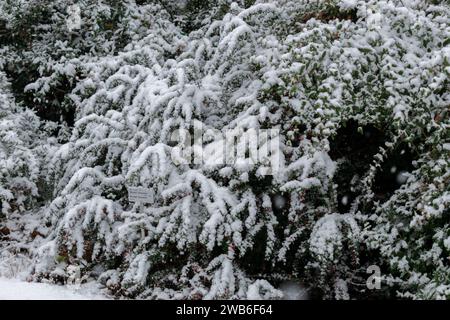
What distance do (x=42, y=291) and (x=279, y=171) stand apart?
6.13ft

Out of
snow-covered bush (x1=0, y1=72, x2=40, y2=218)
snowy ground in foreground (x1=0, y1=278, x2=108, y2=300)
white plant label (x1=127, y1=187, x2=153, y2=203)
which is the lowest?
snowy ground in foreground (x1=0, y1=278, x2=108, y2=300)

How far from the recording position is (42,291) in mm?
3508

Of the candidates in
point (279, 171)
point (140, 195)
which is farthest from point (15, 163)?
point (279, 171)

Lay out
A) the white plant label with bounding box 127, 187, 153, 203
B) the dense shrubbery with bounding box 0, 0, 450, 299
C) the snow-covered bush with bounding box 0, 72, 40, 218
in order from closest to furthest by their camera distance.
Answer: the dense shrubbery with bounding box 0, 0, 450, 299 < the white plant label with bounding box 127, 187, 153, 203 < the snow-covered bush with bounding box 0, 72, 40, 218

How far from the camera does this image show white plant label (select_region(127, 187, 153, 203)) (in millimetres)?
3836

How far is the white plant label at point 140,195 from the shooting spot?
384 centimetres

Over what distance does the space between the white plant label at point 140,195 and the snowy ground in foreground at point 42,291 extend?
750 millimetres

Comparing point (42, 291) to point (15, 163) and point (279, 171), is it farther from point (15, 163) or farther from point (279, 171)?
point (279, 171)

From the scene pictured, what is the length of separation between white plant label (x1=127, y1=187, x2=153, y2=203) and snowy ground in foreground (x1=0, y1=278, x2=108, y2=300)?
2.46ft

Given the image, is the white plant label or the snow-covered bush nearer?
the white plant label

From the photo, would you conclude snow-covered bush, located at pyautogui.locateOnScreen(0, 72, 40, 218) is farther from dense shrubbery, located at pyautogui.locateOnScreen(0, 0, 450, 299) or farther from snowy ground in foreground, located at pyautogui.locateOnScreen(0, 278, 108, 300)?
snowy ground in foreground, located at pyautogui.locateOnScreen(0, 278, 108, 300)

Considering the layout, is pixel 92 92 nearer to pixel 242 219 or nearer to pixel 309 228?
pixel 242 219

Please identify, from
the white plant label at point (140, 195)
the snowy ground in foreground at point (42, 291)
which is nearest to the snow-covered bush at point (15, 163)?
the snowy ground in foreground at point (42, 291)

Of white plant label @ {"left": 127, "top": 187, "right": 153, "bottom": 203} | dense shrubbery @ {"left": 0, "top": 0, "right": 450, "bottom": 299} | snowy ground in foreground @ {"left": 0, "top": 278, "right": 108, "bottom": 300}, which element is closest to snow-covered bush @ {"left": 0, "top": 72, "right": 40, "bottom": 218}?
dense shrubbery @ {"left": 0, "top": 0, "right": 450, "bottom": 299}
